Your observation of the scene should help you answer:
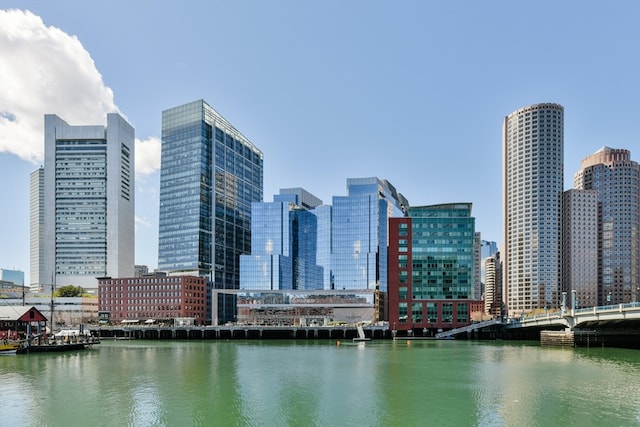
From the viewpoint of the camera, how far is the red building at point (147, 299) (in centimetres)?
18475

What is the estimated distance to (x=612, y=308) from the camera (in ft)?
289

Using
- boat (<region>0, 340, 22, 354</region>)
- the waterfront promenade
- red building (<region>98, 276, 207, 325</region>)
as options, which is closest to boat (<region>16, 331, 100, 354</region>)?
boat (<region>0, 340, 22, 354</region>)

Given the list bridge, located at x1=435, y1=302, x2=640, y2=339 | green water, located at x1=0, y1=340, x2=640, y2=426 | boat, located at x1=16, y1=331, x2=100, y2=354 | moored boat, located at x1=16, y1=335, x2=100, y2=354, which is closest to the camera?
green water, located at x1=0, y1=340, x2=640, y2=426

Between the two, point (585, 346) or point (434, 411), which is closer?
Answer: point (434, 411)

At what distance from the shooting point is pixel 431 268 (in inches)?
5797

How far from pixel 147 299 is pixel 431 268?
104350 mm

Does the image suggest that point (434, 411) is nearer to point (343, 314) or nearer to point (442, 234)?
point (442, 234)

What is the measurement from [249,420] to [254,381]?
19795mm

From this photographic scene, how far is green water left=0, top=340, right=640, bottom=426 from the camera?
4338 centimetres

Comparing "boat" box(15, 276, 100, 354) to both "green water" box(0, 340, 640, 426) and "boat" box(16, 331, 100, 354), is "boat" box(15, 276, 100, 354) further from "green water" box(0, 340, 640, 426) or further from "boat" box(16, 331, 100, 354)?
"green water" box(0, 340, 640, 426)

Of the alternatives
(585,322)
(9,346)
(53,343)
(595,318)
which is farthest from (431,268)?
(9,346)

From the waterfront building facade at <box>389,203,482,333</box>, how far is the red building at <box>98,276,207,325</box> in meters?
81.3

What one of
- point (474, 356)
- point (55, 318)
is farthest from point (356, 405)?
point (55, 318)

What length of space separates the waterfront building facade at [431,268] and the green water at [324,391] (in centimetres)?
5564
